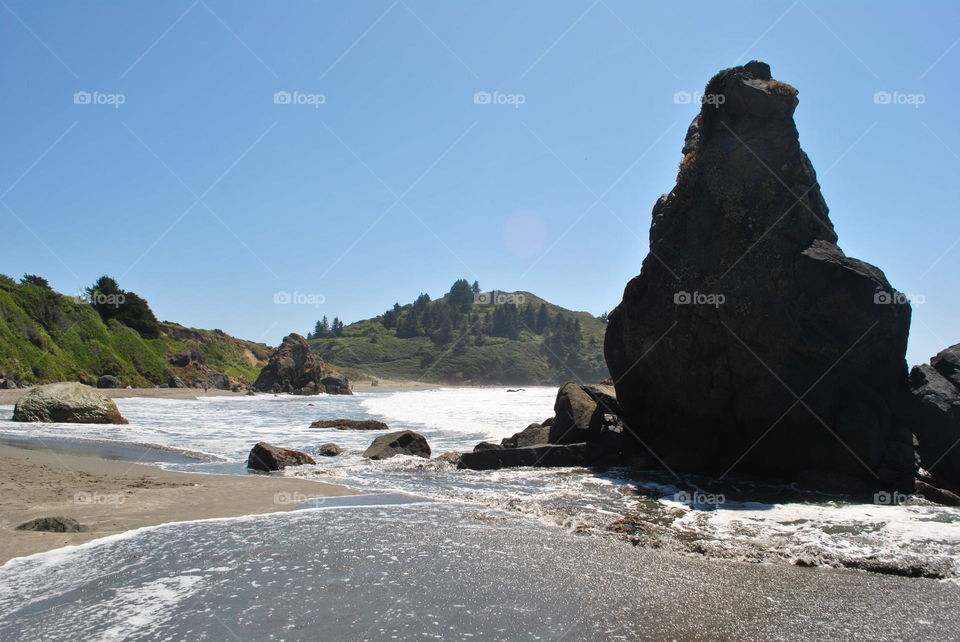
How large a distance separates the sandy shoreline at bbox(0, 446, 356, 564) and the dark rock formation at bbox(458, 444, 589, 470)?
399 cm

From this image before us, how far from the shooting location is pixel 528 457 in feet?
50.8

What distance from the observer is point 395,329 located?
7505 inches

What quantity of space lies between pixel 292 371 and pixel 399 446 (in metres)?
54.8

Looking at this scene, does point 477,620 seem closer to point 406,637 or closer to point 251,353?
point 406,637

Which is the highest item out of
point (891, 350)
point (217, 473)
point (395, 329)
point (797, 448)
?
point (395, 329)

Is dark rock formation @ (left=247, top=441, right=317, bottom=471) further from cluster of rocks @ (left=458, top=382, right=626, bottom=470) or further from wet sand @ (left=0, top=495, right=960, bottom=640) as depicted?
wet sand @ (left=0, top=495, right=960, bottom=640)

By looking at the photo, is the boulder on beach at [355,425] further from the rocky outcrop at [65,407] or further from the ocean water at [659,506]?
the rocky outcrop at [65,407]

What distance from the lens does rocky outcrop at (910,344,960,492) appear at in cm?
1244

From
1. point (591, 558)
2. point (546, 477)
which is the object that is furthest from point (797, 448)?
point (591, 558)

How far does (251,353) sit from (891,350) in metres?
94.1

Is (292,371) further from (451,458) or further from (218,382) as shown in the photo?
(451,458)

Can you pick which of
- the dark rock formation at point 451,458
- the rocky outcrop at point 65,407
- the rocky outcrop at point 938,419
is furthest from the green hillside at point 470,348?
the rocky outcrop at point 938,419

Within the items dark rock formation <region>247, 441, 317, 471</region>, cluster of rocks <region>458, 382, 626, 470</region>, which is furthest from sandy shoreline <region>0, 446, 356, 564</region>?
cluster of rocks <region>458, 382, 626, 470</region>

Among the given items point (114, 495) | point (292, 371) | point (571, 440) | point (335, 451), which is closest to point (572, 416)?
point (571, 440)
